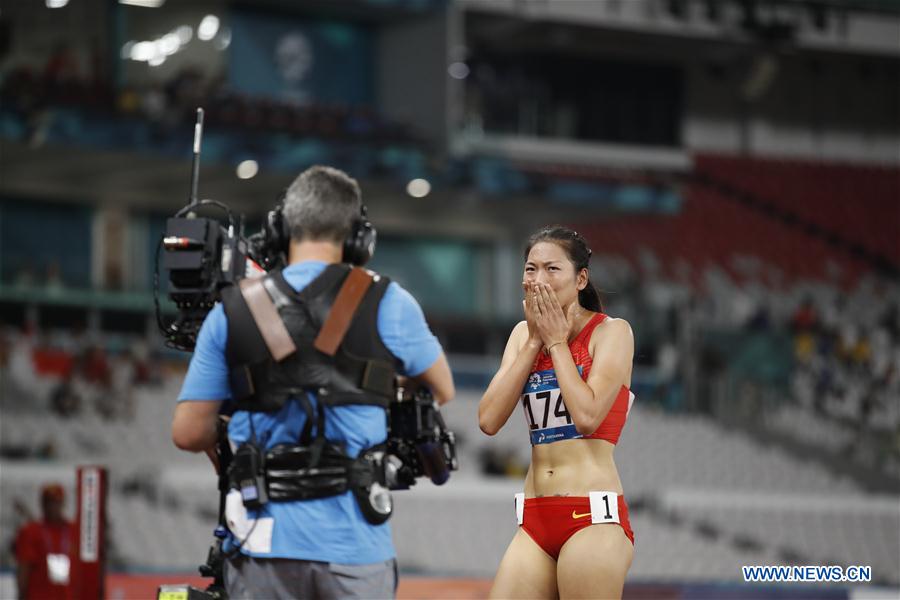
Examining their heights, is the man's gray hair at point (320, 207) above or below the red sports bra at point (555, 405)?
above

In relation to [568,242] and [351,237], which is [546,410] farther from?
[351,237]

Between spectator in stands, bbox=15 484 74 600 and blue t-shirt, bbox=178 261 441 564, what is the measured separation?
550cm

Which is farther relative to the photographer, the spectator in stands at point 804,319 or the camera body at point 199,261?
the spectator in stands at point 804,319

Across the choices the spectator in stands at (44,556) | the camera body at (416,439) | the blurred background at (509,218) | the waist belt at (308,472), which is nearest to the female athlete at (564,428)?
the camera body at (416,439)

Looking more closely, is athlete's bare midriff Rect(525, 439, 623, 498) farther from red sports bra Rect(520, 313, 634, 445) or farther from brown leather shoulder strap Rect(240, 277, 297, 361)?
brown leather shoulder strap Rect(240, 277, 297, 361)

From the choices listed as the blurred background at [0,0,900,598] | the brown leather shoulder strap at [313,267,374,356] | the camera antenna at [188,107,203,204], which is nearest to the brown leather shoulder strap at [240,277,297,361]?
the brown leather shoulder strap at [313,267,374,356]

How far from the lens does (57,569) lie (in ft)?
30.0

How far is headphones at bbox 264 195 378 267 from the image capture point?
395cm

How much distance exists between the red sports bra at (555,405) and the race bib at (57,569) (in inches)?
211

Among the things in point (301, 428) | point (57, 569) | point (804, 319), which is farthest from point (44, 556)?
point (804, 319)

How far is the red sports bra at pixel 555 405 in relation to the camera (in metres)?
4.67

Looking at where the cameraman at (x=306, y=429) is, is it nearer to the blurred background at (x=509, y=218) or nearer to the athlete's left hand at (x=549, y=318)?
the athlete's left hand at (x=549, y=318)

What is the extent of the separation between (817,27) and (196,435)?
3193 centimetres

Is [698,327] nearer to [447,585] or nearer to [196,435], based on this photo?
[447,585]
